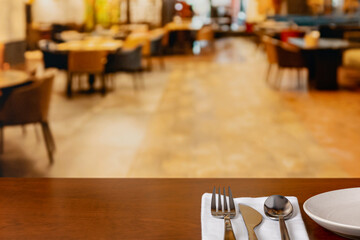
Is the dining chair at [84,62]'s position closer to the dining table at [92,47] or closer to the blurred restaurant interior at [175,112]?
the blurred restaurant interior at [175,112]

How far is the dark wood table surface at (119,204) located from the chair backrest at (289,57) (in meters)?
6.60

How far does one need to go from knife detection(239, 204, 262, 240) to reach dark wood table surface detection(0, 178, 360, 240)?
0.27 ft

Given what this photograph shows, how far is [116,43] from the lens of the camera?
7949mm

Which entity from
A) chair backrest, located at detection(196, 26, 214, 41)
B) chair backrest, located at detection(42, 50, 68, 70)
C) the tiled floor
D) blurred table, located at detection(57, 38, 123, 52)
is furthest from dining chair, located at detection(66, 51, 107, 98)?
chair backrest, located at detection(196, 26, 214, 41)

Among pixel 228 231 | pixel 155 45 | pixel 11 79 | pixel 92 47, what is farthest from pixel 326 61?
pixel 228 231

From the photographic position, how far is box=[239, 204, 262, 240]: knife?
76 cm

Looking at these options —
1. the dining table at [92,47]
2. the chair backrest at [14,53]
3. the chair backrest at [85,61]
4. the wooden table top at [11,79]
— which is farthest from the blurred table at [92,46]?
the wooden table top at [11,79]

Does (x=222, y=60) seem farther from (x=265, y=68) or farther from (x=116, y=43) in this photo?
(x=116, y=43)

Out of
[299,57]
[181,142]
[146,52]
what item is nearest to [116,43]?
[146,52]

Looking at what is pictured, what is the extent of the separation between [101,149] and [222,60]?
8475 millimetres

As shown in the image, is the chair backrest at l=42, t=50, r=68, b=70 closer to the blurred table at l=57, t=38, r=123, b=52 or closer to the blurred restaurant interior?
the blurred restaurant interior

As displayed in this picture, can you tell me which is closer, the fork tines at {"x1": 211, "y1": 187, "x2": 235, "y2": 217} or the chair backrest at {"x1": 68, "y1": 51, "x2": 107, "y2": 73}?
the fork tines at {"x1": 211, "y1": 187, "x2": 235, "y2": 217}

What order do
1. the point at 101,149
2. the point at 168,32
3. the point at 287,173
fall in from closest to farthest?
the point at 287,173, the point at 101,149, the point at 168,32

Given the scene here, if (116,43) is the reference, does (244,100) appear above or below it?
below
